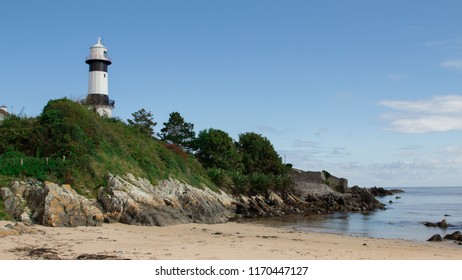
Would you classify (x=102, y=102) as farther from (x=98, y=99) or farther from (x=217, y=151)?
(x=217, y=151)

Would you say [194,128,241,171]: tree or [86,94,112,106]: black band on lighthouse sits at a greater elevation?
[86,94,112,106]: black band on lighthouse

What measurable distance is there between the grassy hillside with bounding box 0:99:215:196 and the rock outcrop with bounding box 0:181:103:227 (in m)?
1.35

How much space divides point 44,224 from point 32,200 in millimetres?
2340

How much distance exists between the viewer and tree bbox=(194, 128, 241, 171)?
4697cm

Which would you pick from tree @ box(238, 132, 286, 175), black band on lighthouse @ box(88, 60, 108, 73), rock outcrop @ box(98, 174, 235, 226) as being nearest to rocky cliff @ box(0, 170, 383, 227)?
rock outcrop @ box(98, 174, 235, 226)

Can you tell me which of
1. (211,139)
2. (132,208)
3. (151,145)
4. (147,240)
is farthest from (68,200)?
(211,139)

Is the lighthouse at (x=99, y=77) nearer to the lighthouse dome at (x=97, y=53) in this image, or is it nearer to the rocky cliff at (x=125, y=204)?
the lighthouse dome at (x=97, y=53)

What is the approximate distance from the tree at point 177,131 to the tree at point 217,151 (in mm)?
5884

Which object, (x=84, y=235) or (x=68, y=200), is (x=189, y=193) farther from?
(x=84, y=235)

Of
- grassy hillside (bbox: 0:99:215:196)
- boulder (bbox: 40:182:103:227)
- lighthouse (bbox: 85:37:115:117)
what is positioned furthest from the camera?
lighthouse (bbox: 85:37:115:117)

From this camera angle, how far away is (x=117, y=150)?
2731 cm

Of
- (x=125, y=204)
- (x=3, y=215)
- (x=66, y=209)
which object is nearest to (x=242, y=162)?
(x=125, y=204)

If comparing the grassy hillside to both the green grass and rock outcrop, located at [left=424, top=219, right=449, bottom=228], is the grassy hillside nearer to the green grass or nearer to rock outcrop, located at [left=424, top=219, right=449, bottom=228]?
the green grass

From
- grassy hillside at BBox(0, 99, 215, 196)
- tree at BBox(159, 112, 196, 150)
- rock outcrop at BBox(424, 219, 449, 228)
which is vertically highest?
tree at BBox(159, 112, 196, 150)
